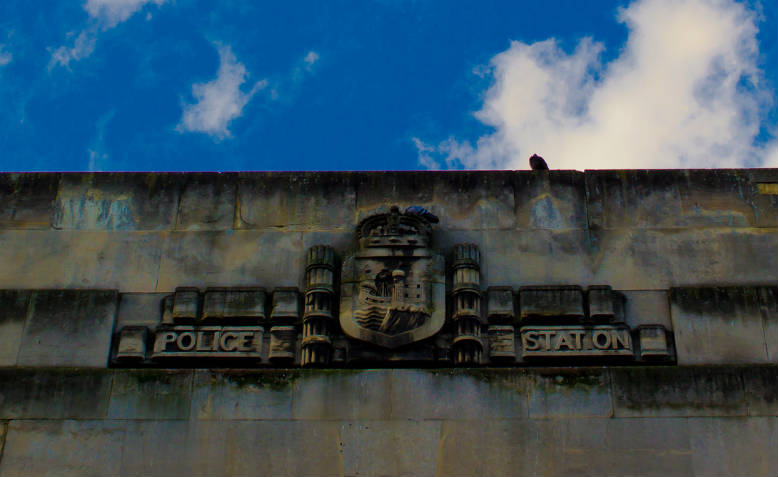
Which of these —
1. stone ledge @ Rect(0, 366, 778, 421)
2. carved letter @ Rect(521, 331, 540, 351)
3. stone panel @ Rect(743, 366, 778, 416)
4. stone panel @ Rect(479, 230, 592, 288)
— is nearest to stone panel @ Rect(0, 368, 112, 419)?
stone ledge @ Rect(0, 366, 778, 421)

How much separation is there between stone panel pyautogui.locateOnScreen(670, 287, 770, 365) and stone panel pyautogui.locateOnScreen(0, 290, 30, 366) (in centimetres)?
858

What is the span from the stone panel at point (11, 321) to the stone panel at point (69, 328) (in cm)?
9

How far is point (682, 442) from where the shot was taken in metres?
14.0

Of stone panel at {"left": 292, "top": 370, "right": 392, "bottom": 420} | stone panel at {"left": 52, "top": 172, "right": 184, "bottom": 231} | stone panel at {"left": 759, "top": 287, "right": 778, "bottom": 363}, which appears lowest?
stone panel at {"left": 292, "top": 370, "right": 392, "bottom": 420}

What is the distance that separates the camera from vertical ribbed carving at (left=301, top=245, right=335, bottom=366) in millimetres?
14680

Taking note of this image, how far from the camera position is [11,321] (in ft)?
50.3

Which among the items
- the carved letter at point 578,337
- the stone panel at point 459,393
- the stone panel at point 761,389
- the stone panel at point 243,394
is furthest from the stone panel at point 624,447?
the stone panel at point 243,394

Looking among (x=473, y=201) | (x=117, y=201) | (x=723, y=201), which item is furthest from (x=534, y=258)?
(x=117, y=201)

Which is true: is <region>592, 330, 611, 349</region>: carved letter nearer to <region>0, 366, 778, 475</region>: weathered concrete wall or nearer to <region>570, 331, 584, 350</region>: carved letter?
<region>570, 331, 584, 350</region>: carved letter

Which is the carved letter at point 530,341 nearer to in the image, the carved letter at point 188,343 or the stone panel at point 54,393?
the carved letter at point 188,343

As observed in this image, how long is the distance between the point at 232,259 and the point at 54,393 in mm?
2920

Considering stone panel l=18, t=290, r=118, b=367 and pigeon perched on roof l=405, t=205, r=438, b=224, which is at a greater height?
pigeon perched on roof l=405, t=205, r=438, b=224

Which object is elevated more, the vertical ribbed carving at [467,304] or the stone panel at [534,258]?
the stone panel at [534,258]

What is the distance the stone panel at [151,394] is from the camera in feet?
47.3
